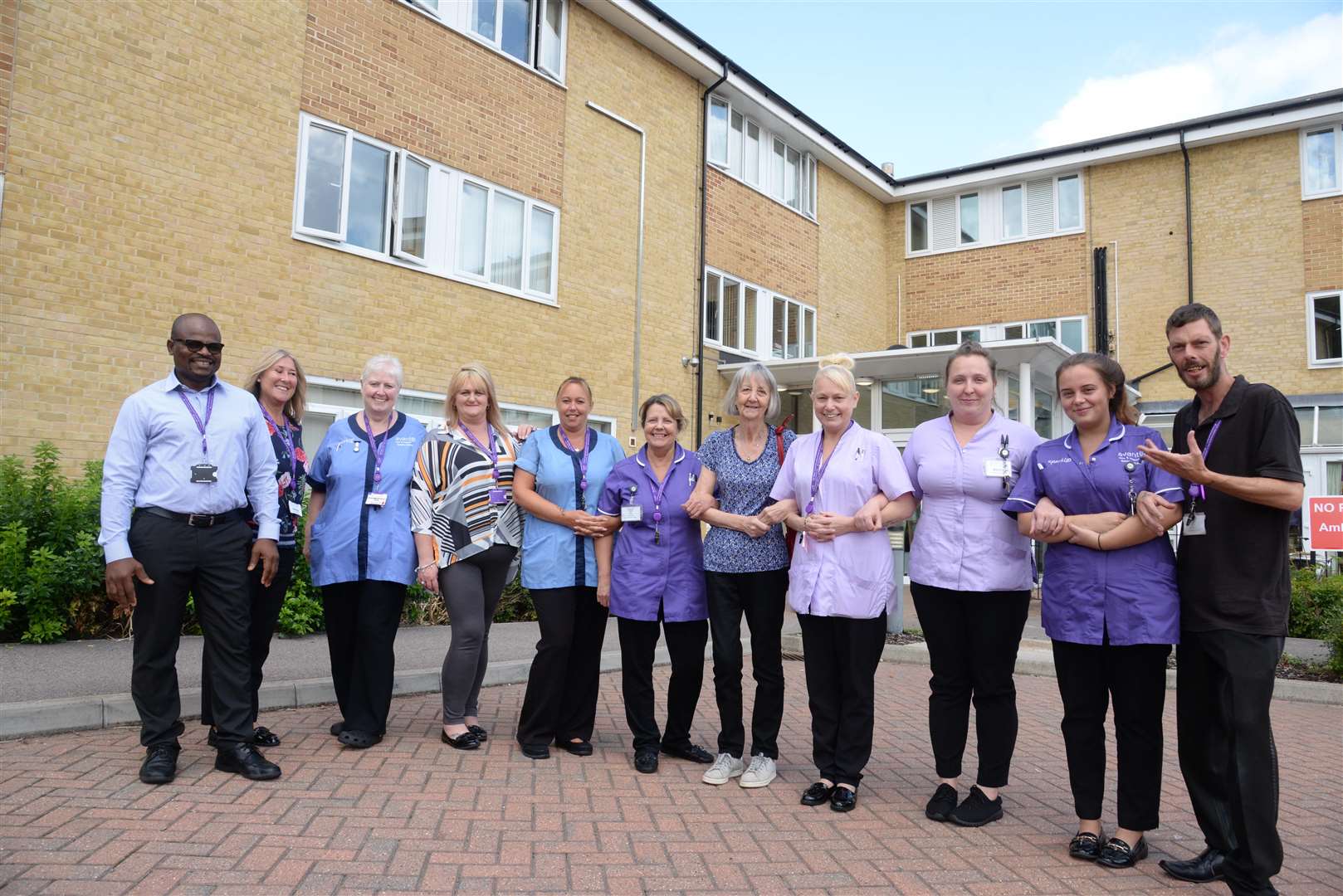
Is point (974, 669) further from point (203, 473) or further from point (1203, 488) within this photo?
point (203, 473)

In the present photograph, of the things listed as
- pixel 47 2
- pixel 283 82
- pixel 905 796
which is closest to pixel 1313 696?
pixel 905 796

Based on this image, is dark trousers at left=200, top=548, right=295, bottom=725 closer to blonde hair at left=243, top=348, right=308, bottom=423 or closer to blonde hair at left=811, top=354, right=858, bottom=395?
blonde hair at left=243, top=348, right=308, bottom=423

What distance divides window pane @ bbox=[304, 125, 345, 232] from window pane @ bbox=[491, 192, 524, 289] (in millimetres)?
2141

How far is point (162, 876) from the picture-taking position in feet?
9.91

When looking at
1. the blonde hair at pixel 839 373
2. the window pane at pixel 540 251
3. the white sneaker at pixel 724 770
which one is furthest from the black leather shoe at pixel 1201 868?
the window pane at pixel 540 251

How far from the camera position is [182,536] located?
412 centimetres

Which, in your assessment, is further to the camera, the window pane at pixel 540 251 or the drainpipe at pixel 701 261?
the drainpipe at pixel 701 261

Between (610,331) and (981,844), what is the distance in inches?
408

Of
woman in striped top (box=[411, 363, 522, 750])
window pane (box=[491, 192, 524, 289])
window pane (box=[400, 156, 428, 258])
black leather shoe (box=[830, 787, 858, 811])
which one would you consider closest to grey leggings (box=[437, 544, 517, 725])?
woman in striped top (box=[411, 363, 522, 750])

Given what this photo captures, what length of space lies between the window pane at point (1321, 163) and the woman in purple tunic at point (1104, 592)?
17.5 meters

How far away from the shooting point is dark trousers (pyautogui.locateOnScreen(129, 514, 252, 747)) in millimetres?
4078

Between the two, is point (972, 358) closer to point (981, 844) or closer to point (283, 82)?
point (981, 844)

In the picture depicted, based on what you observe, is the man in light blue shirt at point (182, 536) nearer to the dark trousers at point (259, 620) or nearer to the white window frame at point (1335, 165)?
the dark trousers at point (259, 620)

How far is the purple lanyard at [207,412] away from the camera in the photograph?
419cm
